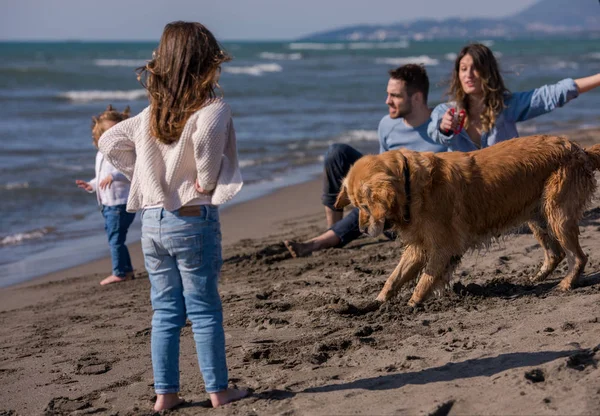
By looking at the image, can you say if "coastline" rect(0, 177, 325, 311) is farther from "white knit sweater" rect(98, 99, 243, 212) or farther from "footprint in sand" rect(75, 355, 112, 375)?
"white knit sweater" rect(98, 99, 243, 212)

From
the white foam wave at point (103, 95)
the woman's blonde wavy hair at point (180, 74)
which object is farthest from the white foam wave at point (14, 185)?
the white foam wave at point (103, 95)

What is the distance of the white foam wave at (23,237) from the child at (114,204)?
2.06 metres

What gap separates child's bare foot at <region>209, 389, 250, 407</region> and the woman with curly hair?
3030mm

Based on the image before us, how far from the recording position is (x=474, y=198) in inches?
199

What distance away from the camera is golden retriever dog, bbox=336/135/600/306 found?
4836 mm

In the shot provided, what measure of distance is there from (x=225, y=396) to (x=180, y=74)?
1.58 metres

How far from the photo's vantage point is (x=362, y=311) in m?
5.12

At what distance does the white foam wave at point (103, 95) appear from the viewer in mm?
27997

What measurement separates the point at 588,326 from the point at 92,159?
36.0 feet

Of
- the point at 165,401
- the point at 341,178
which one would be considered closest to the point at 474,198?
the point at 341,178

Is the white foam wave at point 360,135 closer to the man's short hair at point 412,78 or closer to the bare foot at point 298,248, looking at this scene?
the man's short hair at point 412,78

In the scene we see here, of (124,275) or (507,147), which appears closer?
(507,147)

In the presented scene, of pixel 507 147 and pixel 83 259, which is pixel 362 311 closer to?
pixel 507 147

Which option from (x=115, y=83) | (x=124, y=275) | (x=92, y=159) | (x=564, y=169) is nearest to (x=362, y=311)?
(x=564, y=169)
